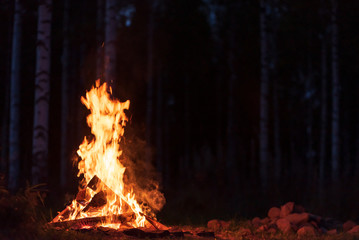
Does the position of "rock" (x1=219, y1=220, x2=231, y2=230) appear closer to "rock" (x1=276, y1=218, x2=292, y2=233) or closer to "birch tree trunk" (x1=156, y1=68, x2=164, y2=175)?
"rock" (x1=276, y1=218, x2=292, y2=233)

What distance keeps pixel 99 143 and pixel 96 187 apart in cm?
79

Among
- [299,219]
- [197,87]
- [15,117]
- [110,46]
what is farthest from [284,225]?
[197,87]

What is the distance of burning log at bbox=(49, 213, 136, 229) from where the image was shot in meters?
7.50

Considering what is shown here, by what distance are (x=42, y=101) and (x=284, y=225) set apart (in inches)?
238

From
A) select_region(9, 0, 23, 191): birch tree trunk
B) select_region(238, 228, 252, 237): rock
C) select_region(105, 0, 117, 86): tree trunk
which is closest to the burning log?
select_region(238, 228, 252, 237): rock

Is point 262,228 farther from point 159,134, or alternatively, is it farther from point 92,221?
point 159,134

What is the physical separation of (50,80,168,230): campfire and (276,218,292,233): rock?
2.43 meters

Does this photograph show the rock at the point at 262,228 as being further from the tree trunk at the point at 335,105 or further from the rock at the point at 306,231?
the tree trunk at the point at 335,105

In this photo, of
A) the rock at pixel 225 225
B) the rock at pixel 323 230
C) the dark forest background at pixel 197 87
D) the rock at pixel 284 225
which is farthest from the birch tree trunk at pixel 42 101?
the rock at pixel 323 230

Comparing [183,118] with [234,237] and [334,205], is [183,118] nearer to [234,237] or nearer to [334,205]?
[334,205]

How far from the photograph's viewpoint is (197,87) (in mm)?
29703

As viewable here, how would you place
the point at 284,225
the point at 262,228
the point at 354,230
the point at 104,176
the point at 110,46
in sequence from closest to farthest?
the point at 104,176
the point at 354,230
the point at 262,228
the point at 284,225
the point at 110,46

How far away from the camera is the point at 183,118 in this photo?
31.1 metres

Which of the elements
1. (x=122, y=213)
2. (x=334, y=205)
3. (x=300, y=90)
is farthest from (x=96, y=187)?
(x=300, y=90)
